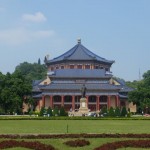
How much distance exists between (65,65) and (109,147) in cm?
7637

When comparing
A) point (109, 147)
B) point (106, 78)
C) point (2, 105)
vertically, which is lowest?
point (109, 147)

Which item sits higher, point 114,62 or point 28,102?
point 114,62

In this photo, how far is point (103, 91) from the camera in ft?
273

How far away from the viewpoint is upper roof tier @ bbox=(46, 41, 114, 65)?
302 feet

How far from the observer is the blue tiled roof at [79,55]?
92.3m

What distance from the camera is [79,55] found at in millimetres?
93625

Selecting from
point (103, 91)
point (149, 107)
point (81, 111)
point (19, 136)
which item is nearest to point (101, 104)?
point (103, 91)

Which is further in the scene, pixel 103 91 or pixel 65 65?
pixel 65 65

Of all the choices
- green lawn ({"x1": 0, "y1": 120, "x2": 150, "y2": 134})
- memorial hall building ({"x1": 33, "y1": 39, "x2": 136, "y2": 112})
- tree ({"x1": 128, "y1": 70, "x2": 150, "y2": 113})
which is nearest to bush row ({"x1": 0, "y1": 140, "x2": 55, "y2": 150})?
green lawn ({"x1": 0, "y1": 120, "x2": 150, "y2": 134})

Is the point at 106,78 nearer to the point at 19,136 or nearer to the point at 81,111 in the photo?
the point at 81,111

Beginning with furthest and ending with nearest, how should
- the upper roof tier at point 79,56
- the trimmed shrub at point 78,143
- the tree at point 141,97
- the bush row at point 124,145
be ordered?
the upper roof tier at point 79,56 < the tree at point 141,97 < the trimmed shrub at point 78,143 < the bush row at point 124,145

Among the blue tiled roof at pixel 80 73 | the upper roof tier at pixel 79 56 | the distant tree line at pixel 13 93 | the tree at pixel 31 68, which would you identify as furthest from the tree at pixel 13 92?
the tree at pixel 31 68

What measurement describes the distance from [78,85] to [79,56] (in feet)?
34.8

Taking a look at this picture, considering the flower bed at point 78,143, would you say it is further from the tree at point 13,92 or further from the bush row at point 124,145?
the tree at point 13,92
